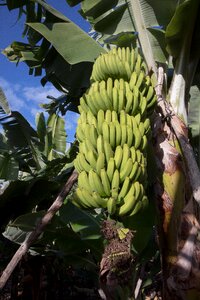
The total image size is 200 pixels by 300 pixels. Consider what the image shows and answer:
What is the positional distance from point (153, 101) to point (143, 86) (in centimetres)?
10

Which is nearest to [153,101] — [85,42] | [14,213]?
[85,42]

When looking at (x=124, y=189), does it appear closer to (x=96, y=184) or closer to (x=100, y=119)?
(x=96, y=184)

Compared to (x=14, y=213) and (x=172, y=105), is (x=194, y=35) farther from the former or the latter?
(x=14, y=213)

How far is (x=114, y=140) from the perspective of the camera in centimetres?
115

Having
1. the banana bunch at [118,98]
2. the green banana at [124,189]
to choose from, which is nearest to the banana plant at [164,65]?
the banana bunch at [118,98]

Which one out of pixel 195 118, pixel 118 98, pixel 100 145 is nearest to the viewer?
pixel 100 145

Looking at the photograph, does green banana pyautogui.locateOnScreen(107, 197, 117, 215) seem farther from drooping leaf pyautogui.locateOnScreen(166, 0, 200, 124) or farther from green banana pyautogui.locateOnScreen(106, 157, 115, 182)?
drooping leaf pyautogui.locateOnScreen(166, 0, 200, 124)

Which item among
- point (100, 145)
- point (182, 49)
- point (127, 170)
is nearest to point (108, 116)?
point (100, 145)

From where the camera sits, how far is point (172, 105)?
167 cm

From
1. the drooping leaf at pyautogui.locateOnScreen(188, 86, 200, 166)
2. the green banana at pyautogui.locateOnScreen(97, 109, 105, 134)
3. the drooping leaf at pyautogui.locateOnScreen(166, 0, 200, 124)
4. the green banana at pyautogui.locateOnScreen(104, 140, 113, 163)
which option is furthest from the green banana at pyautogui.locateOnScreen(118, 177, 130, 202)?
the drooping leaf at pyautogui.locateOnScreen(188, 86, 200, 166)

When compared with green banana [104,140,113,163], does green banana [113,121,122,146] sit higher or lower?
higher

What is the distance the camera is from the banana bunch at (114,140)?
3.44ft

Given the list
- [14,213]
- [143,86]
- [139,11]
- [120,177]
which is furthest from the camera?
[14,213]

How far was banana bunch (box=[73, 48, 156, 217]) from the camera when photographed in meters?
1.05
